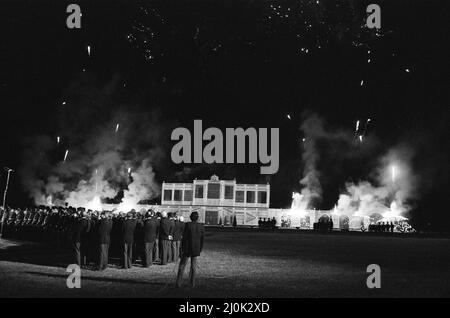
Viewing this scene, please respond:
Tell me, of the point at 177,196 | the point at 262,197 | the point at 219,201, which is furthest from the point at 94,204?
the point at 262,197

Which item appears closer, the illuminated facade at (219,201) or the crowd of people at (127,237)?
the crowd of people at (127,237)

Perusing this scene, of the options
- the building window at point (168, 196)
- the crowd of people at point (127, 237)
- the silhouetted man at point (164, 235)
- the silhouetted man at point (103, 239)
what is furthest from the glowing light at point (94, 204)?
the silhouetted man at point (103, 239)

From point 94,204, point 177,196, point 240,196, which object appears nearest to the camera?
point 94,204

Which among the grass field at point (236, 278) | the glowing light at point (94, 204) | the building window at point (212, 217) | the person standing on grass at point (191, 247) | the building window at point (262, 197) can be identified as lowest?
the grass field at point (236, 278)

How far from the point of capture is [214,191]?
67.8 m

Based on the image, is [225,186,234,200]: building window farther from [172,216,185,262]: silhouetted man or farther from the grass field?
[172,216,185,262]: silhouetted man

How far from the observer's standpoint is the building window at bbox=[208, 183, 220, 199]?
2662 inches

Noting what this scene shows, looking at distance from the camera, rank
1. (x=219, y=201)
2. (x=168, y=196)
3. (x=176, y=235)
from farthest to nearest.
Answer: (x=168, y=196) → (x=219, y=201) → (x=176, y=235)

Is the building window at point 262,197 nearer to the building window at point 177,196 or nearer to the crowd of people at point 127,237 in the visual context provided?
the building window at point 177,196

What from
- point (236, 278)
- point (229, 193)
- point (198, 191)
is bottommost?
point (236, 278)

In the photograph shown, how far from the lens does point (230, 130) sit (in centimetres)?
7594

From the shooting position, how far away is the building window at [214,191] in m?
67.6

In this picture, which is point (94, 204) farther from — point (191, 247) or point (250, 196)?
point (191, 247)

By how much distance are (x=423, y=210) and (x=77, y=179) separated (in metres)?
56.6
